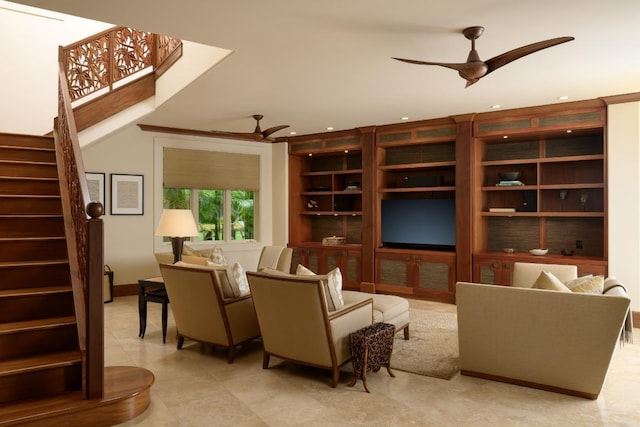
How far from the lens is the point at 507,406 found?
3131 mm

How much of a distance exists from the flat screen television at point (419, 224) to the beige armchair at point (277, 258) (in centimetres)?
167

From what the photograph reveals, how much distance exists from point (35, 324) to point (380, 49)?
10.6 feet

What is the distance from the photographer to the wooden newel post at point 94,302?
2.82m

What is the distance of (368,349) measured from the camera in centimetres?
342

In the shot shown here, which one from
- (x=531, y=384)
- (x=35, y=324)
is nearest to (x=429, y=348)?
(x=531, y=384)

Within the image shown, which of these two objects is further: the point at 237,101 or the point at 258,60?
the point at 237,101

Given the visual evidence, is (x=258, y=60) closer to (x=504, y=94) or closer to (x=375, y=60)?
(x=375, y=60)

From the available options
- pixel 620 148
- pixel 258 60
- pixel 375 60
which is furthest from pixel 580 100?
pixel 258 60

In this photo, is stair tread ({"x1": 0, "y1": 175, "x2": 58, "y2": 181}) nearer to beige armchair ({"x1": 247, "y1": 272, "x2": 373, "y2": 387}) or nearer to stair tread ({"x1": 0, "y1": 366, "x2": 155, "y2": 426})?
stair tread ({"x1": 0, "y1": 366, "x2": 155, "y2": 426})

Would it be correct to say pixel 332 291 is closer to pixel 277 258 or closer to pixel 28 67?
pixel 277 258

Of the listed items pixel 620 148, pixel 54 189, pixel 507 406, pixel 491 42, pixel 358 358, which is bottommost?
pixel 507 406

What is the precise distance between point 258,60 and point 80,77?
2734 mm

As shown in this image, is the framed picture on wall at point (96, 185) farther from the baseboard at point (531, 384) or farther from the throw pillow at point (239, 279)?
the baseboard at point (531, 384)

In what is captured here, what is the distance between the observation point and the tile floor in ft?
9.64
